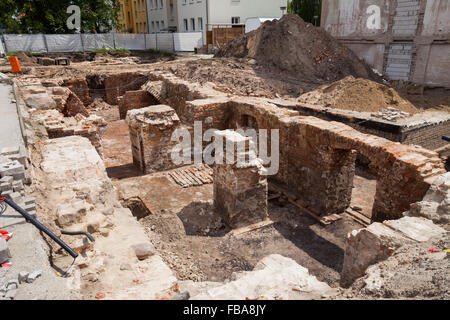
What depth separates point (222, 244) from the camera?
6.64 metres

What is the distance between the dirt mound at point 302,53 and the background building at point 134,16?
2679cm

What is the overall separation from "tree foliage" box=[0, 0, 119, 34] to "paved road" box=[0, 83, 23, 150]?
803 inches

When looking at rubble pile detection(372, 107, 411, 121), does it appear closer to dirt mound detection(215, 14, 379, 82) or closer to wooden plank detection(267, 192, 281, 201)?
wooden plank detection(267, 192, 281, 201)

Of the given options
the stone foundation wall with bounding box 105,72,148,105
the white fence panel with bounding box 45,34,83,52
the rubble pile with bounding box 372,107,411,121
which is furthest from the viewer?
the white fence panel with bounding box 45,34,83,52

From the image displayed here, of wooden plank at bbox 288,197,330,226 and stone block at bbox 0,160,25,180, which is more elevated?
stone block at bbox 0,160,25,180

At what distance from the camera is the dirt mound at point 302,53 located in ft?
55.7

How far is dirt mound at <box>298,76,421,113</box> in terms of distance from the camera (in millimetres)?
12344

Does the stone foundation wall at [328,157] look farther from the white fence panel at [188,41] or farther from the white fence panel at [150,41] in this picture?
the white fence panel at [150,41]

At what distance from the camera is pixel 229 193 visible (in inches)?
276

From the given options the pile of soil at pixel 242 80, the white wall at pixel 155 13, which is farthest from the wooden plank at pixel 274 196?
the white wall at pixel 155 13

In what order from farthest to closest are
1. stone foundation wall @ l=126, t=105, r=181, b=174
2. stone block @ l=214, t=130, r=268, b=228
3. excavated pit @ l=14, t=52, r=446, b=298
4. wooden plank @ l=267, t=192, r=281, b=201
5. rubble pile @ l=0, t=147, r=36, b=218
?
stone foundation wall @ l=126, t=105, r=181, b=174
wooden plank @ l=267, t=192, r=281, b=201
stone block @ l=214, t=130, r=268, b=228
excavated pit @ l=14, t=52, r=446, b=298
rubble pile @ l=0, t=147, r=36, b=218

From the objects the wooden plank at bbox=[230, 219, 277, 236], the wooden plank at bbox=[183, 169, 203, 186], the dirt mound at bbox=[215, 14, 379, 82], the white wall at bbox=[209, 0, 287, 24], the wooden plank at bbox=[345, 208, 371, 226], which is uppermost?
the white wall at bbox=[209, 0, 287, 24]

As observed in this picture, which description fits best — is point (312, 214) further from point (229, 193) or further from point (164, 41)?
point (164, 41)

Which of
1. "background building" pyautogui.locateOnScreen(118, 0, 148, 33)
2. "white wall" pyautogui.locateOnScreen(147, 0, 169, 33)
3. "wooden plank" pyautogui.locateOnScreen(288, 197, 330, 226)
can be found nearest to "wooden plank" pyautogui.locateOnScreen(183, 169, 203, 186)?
"wooden plank" pyautogui.locateOnScreen(288, 197, 330, 226)
